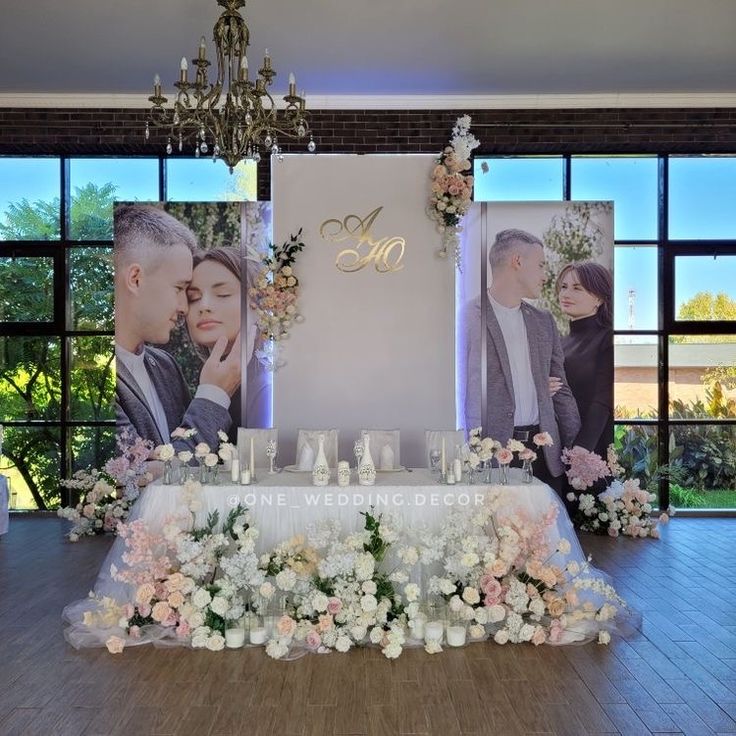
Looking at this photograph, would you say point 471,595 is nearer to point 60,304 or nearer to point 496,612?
point 496,612

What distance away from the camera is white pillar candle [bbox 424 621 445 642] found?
3.71m

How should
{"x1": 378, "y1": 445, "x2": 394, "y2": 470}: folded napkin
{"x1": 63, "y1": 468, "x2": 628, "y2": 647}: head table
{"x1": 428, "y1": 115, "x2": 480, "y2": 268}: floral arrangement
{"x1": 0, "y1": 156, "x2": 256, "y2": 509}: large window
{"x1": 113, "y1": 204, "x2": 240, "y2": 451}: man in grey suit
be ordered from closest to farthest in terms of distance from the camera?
{"x1": 63, "y1": 468, "x2": 628, "y2": 647}: head table
{"x1": 378, "y1": 445, "x2": 394, "y2": 470}: folded napkin
{"x1": 428, "y1": 115, "x2": 480, "y2": 268}: floral arrangement
{"x1": 113, "y1": 204, "x2": 240, "y2": 451}: man in grey suit
{"x1": 0, "y1": 156, "x2": 256, "y2": 509}: large window

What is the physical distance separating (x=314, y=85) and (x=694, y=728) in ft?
19.1

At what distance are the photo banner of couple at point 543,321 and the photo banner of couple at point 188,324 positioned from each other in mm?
1963

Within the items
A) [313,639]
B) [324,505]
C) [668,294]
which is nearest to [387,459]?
[324,505]

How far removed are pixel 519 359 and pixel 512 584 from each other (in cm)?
314

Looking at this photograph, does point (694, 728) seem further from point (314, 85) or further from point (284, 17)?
point (314, 85)

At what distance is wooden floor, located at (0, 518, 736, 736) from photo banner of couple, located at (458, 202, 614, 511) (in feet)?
8.11

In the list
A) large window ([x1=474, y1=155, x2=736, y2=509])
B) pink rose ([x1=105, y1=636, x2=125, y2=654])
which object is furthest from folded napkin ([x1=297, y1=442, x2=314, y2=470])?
large window ([x1=474, y1=155, x2=736, y2=509])

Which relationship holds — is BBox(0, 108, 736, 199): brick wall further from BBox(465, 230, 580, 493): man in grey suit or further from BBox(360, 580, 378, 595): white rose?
BBox(360, 580, 378, 595): white rose

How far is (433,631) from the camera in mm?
3725

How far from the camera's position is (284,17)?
17.1 ft

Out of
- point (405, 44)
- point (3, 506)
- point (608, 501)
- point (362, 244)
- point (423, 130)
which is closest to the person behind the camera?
point (405, 44)

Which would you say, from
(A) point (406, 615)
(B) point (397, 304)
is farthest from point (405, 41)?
(A) point (406, 615)
